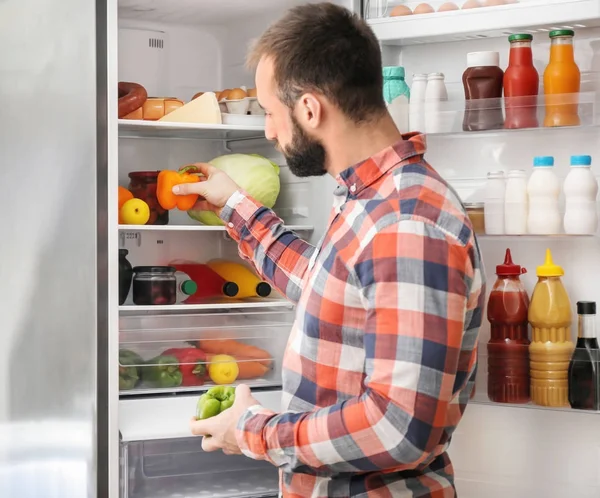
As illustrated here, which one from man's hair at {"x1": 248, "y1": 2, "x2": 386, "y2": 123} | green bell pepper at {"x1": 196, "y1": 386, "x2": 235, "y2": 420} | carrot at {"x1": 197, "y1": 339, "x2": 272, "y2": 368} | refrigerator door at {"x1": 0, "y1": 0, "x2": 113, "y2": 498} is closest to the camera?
man's hair at {"x1": 248, "y1": 2, "x2": 386, "y2": 123}

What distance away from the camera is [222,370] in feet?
7.23

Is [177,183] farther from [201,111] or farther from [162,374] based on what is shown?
[162,374]

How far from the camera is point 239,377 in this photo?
2270 mm

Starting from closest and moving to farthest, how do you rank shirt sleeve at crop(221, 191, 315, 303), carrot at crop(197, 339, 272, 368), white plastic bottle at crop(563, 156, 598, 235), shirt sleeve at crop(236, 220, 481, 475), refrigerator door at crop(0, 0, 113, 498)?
1. shirt sleeve at crop(236, 220, 481, 475)
2. shirt sleeve at crop(221, 191, 315, 303)
3. white plastic bottle at crop(563, 156, 598, 235)
4. refrigerator door at crop(0, 0, 113, 498)
5. carrot at crop(197, 339, 272, 368)

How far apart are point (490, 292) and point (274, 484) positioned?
78 centimetres

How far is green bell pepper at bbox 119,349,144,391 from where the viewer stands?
215 cm

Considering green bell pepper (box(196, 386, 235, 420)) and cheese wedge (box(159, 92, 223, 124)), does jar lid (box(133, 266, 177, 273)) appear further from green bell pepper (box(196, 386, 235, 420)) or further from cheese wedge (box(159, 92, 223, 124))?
green bell pepper (box(196, 386, 235, 420))

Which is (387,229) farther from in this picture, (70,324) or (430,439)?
(70,324)

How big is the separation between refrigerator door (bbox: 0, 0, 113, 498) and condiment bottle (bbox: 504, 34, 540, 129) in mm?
933

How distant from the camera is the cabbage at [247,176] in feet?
7.20

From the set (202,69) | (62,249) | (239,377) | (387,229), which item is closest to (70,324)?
(62,249)

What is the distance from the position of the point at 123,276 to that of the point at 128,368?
239 millimetres

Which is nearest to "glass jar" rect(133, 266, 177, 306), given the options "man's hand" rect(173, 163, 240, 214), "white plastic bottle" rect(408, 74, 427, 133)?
"man's hand" rect(173, 163, 240, 214)

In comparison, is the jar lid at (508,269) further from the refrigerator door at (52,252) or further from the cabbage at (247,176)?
the refrigerator door at (52,252)
